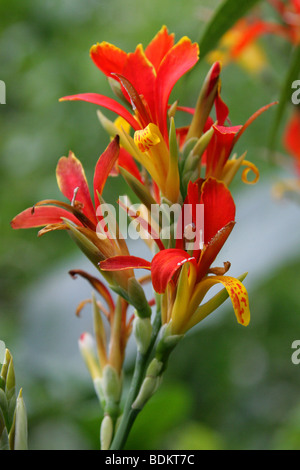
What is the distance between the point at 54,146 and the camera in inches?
62.6

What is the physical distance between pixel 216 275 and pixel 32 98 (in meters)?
1.36

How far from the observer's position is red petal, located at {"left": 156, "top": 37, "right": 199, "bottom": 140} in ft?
1.41

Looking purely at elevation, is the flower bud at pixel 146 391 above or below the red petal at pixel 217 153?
below

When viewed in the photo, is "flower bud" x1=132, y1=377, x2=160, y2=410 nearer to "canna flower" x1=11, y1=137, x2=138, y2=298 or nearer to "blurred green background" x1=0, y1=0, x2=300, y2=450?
"canna flower" x1=11, y1=137, x2=138, y2=298

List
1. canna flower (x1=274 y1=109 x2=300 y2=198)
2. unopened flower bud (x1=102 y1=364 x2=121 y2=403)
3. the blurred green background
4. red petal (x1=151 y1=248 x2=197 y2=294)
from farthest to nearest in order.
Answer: the blurred green background → canna flower (x1=274 y1=109 x2=300 y2=198) → unopened flower bud (x1=102 y1=364 x2=121 y2=403) → red petal (x1=151 y1=248 x2=197 y2=294)

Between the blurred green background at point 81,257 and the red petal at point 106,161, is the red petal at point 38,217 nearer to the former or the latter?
the red petal at point 106,161

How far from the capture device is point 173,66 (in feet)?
1.44

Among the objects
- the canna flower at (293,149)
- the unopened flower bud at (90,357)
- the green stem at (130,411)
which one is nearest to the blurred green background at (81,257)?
the canna flower at (293,149)

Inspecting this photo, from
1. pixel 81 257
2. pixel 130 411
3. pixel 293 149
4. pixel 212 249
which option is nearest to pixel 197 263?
pixel 212 249

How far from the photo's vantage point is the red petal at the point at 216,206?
418 millimetres

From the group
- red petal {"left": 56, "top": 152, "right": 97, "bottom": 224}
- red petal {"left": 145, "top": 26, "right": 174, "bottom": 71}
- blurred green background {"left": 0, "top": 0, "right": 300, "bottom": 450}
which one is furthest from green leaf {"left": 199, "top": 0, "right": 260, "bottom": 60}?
blurred green background {"left": 0, "top": 0, "right": 300, "bottom": 450}
